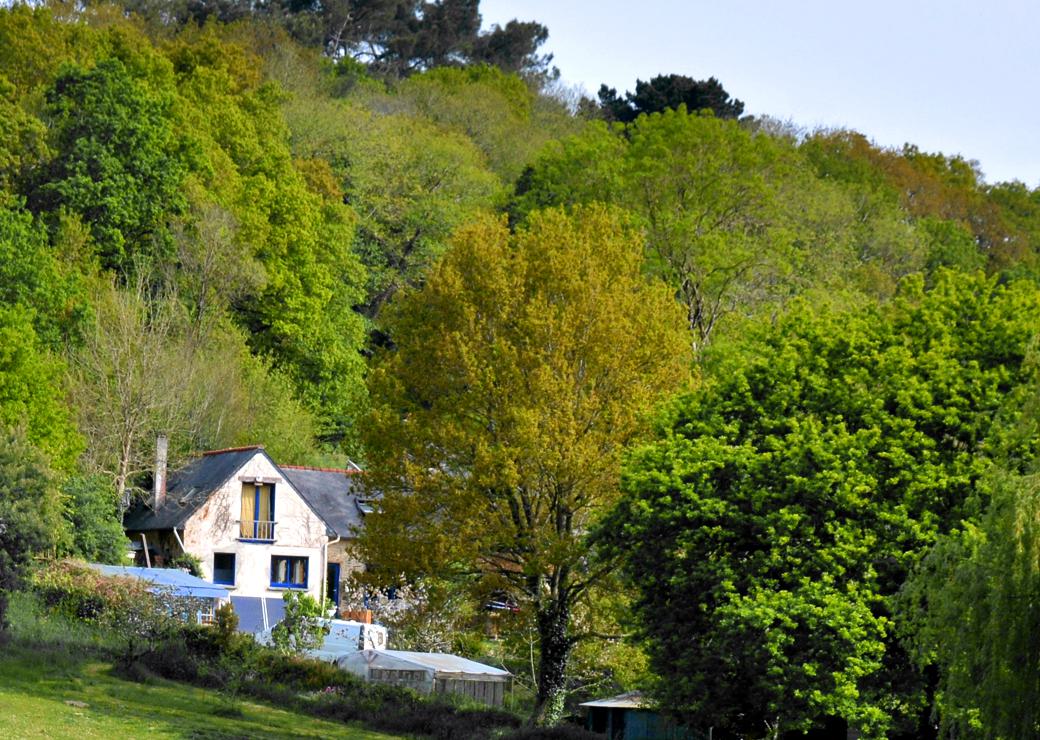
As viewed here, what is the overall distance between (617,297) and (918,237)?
41.4 metres

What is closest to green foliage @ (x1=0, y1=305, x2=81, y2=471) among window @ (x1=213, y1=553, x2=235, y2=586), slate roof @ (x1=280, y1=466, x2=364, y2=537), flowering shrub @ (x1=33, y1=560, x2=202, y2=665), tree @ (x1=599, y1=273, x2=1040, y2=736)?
flowering shrub @ (x1=33, y1=560, x2=202, y2=665)

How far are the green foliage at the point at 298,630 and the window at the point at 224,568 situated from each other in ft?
52.9

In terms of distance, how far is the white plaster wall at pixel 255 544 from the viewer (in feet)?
185

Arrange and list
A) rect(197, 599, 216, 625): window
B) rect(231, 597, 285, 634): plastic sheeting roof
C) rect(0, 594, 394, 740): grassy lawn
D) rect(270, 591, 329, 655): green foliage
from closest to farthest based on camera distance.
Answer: rect(0, 594, 394, 740): grassy lawn, rect(270, 591, 329, 655): green foliage, rect(197, 599, 216, 625): window, rect(231, 597, 285, 634): plastic sheeting roof

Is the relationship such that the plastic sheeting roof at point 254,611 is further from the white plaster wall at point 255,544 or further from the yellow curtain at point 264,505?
the yellow curtain at point 264,505

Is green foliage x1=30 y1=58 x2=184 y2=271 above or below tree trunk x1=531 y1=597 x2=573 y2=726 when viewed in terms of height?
above

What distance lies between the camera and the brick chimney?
56094 mm

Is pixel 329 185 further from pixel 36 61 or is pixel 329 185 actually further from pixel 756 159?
pixel 756 159

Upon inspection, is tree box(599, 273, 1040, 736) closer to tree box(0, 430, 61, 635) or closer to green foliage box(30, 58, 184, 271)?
tree box(0, 430, 61, 635)

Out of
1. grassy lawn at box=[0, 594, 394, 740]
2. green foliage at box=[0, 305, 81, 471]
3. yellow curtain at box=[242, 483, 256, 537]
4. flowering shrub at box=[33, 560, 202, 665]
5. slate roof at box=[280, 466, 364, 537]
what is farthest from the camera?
slate roof at box=[280, 466, 364, 537]

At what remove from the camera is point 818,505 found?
2795 cm

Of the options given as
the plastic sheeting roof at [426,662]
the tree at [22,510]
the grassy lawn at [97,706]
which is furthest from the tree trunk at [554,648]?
the tree at [22,510]

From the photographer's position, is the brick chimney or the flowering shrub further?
the brick chimney

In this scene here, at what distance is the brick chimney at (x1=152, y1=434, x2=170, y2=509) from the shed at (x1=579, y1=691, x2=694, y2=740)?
926 inches
